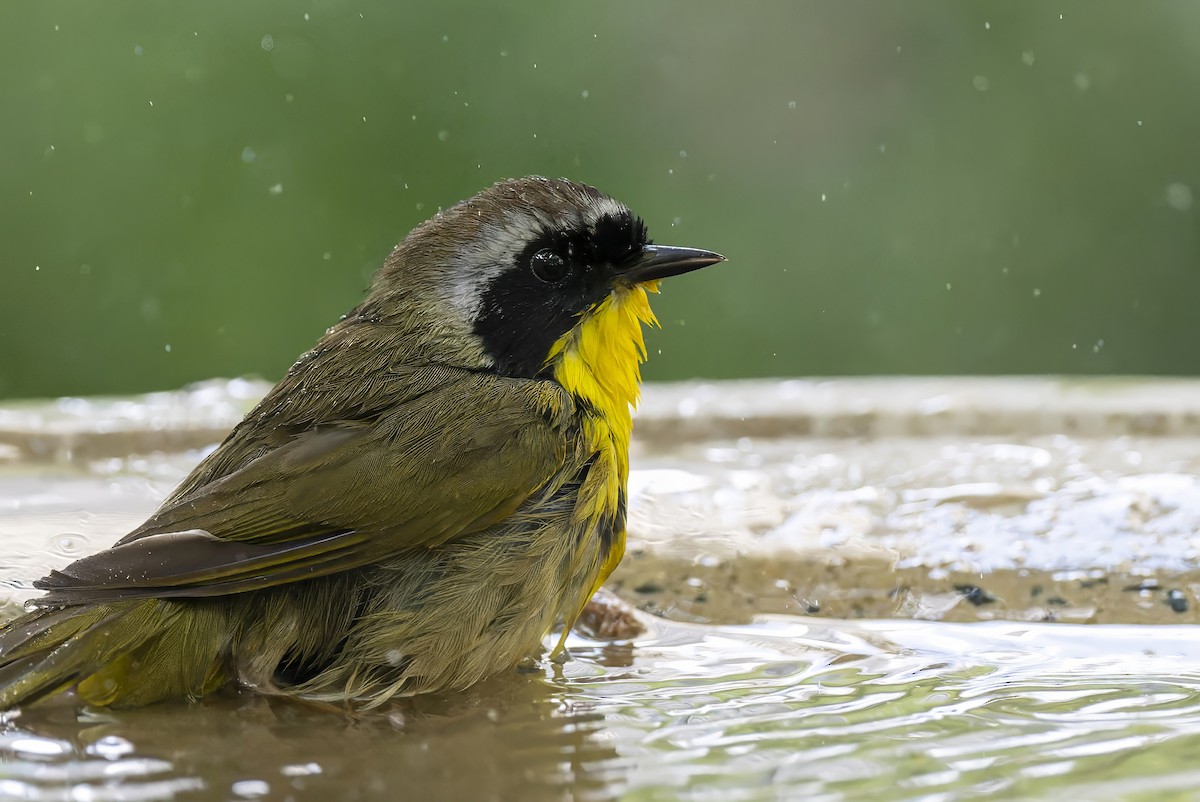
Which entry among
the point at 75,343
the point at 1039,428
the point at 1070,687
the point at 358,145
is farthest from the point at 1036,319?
the point at 1070,687

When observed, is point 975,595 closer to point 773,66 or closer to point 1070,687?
point 1070,687

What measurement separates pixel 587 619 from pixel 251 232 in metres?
5.67

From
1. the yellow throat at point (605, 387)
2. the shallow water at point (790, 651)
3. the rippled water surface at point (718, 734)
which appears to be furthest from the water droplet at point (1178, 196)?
the yellow throat at point (605, 387)

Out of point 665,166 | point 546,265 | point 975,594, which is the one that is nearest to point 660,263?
point 546,265

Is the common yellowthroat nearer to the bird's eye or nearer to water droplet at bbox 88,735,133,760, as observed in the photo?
the bird's eye

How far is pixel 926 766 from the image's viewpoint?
2154 mm

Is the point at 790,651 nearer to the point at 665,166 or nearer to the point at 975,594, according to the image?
the point at 975,594

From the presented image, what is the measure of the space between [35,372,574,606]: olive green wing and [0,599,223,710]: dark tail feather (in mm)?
60

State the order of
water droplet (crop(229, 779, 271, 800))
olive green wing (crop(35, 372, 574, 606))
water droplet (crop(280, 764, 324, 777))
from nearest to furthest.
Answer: water droplet (crop(229, 779, 271, 800)) → water droplet (crop(280, 764, 324, 777)) → olive green wing (crop(35, 372, 574, 606))

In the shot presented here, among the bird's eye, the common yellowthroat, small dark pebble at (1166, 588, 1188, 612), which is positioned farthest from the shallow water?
the bird's eye

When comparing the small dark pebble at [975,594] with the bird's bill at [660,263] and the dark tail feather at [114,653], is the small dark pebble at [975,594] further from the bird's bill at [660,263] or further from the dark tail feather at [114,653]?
the dark tail feather at [114,653]

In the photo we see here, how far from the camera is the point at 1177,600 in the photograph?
10.8ft

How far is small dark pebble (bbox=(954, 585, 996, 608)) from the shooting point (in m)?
3.37

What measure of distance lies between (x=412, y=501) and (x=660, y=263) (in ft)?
2.58
